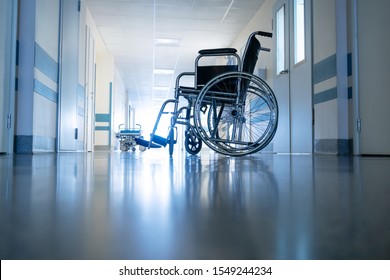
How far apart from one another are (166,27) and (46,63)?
13.8 feet

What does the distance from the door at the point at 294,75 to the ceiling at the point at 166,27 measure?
4.80 ft

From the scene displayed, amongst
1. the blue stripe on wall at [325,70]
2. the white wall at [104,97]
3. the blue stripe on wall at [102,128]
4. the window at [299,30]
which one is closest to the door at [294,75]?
the window at [299,30]

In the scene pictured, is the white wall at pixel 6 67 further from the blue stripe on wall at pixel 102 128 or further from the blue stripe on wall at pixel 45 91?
the blue stripe on wall at pixel 102 128

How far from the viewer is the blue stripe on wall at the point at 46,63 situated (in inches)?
155

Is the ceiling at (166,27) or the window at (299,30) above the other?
the ceiling at (166,27)

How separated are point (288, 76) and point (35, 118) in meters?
3.52

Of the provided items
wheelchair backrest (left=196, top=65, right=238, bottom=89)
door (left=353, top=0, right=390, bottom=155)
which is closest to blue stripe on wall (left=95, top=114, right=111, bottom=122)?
wheelchair backrest (left=196, top=65, right=238, bottom=89)

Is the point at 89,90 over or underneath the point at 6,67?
over

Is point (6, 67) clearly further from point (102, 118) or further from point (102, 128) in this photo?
point (102, 128)

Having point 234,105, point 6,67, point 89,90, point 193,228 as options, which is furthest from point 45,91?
point 193,228

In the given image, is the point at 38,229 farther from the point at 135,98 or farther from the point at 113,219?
the point at 135,98

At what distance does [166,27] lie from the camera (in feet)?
26.2

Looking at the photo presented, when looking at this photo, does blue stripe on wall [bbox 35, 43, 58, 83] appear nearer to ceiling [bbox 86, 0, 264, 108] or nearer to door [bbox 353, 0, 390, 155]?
ceiling [bbox 86, 0, 264, 108]

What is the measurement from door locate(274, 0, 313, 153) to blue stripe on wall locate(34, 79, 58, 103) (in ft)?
10.7
